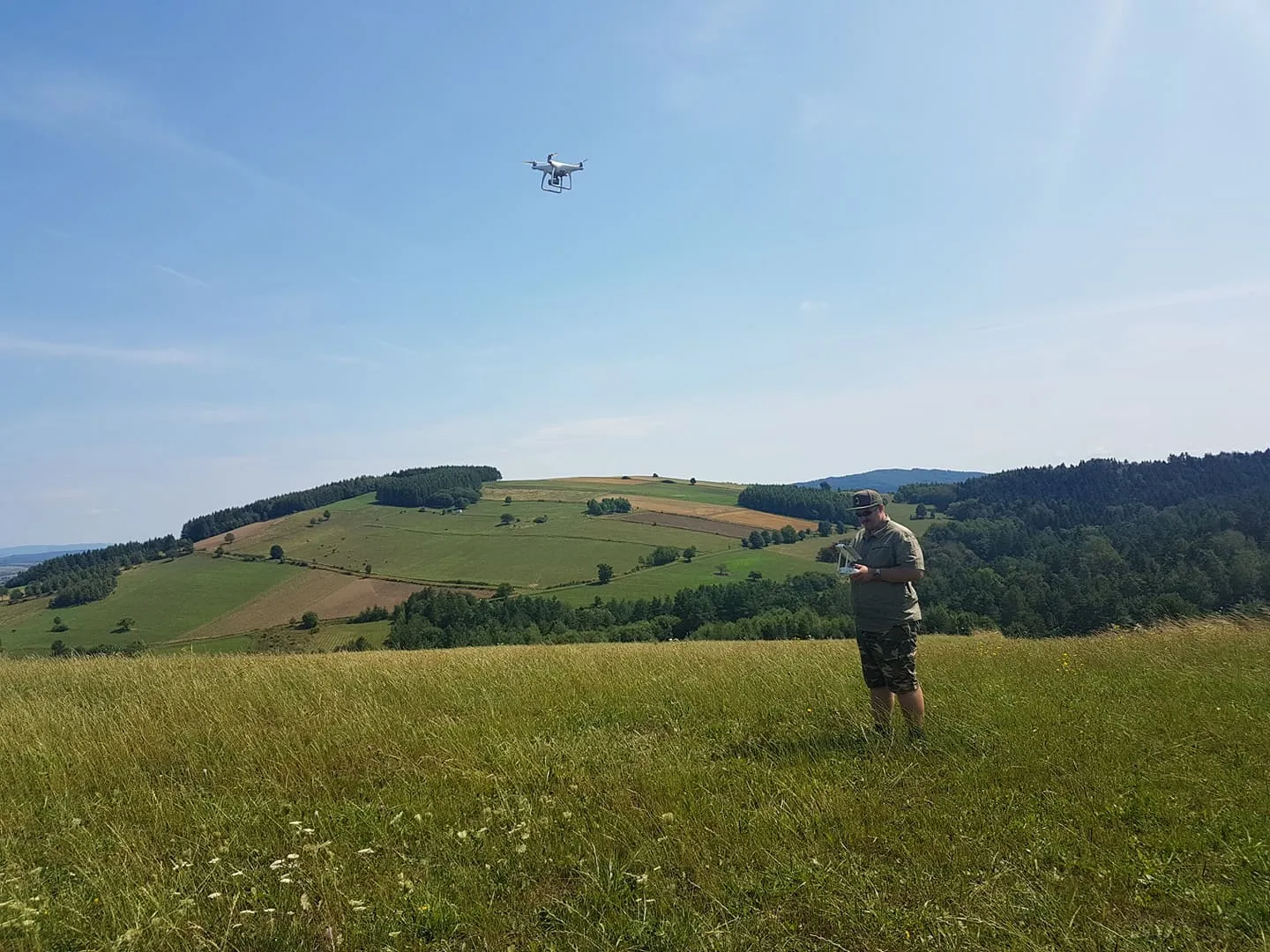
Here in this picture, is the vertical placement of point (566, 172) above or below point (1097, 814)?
above

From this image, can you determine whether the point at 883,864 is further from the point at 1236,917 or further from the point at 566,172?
the point at 566,172

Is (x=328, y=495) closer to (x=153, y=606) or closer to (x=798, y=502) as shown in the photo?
(x=153, y=606)

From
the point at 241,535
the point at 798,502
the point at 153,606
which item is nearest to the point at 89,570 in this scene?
the point at 241,535

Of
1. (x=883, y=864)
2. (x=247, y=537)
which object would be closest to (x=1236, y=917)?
(x=883, y=864)

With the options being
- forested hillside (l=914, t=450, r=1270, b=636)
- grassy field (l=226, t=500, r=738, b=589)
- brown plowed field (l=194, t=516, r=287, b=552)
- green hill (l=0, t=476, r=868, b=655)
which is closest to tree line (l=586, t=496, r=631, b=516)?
green hill (l=0, t=476, r=868, b=655)

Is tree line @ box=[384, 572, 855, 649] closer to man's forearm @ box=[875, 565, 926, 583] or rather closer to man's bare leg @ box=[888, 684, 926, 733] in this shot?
man's bare leg @ box=[888, 684, 926, 733]

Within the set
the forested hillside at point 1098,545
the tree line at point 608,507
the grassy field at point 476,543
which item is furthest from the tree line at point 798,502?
the grassy field at point 476,543
